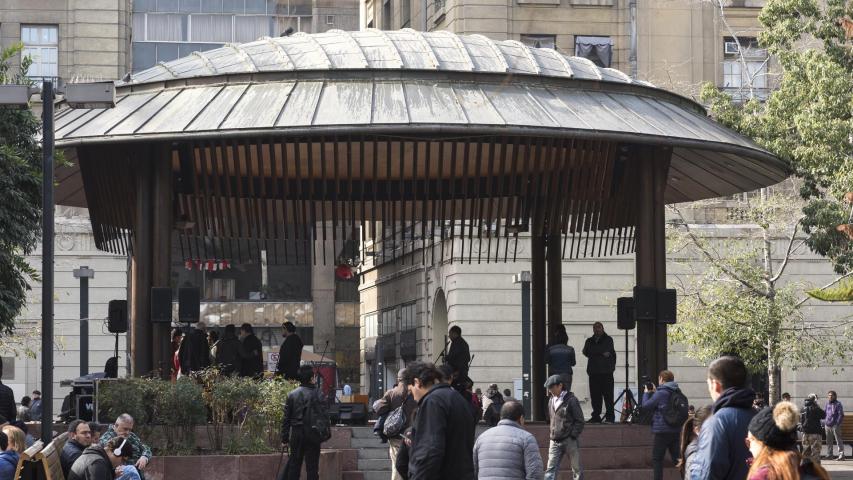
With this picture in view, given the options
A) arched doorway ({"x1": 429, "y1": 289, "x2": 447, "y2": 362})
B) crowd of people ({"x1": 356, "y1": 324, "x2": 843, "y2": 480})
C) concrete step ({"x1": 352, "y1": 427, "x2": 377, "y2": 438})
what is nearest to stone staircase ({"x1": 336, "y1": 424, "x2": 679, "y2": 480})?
concrete step ({"x1": 352, "y1": 427, "x2": 377, "y2": 438})

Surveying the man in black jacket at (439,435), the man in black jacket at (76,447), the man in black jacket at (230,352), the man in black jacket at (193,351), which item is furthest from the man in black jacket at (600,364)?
the man in black jacket at (439,435)

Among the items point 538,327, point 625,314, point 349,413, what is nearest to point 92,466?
point 349,413

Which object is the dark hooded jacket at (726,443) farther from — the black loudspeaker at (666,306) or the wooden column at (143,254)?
the wooden column at (143,254)

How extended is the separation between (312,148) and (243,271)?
44572 millimetres

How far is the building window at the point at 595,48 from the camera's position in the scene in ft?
164

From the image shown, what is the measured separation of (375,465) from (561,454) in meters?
3.40

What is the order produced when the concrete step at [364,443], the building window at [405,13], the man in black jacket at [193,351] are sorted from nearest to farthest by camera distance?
1. the concrete step at [364,443]
2. the man in black jacket at [193,351]
3. the building window at [405,13]

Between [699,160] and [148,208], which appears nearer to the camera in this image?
[148,208]

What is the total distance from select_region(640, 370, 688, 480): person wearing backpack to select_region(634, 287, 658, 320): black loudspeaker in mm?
1693

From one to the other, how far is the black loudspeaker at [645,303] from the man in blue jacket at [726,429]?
1338 cm

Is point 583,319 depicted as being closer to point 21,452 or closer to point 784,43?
point 784,43

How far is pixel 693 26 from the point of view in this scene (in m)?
50.0

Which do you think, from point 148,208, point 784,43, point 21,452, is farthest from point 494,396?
point 21,452

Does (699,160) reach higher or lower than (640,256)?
higher
